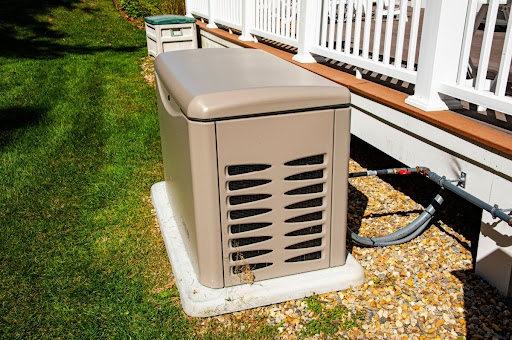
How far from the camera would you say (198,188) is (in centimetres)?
237

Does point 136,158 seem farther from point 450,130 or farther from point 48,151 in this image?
point 450,130

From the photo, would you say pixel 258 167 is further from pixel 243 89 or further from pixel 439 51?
pixel 439 51

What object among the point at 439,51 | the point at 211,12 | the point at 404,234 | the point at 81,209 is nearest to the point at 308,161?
the point at 404,234

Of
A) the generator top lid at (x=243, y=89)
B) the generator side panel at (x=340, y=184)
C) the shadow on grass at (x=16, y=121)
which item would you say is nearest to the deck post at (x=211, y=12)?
the shadow on grass at (x=16, y=121)

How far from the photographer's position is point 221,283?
101 inches

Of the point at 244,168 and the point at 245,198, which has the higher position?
the point at 244,168

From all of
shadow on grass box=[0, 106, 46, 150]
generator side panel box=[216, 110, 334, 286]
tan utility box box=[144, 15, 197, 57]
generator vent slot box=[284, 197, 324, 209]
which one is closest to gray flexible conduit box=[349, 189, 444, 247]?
generator side panel box=[216, 110, 334, 286]

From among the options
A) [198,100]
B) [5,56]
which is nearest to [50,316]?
[198,100]

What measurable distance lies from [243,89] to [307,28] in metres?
2.73

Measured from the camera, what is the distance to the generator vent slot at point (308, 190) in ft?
8.36

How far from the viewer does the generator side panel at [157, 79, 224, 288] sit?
2281 millimetres

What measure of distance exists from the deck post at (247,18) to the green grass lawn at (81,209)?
1.58 meters

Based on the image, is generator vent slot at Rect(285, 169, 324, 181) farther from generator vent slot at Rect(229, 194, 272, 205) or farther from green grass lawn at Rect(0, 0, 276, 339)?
green grass lawn at Rect(0, 0, 276, 339)

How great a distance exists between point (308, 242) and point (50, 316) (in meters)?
1.46
